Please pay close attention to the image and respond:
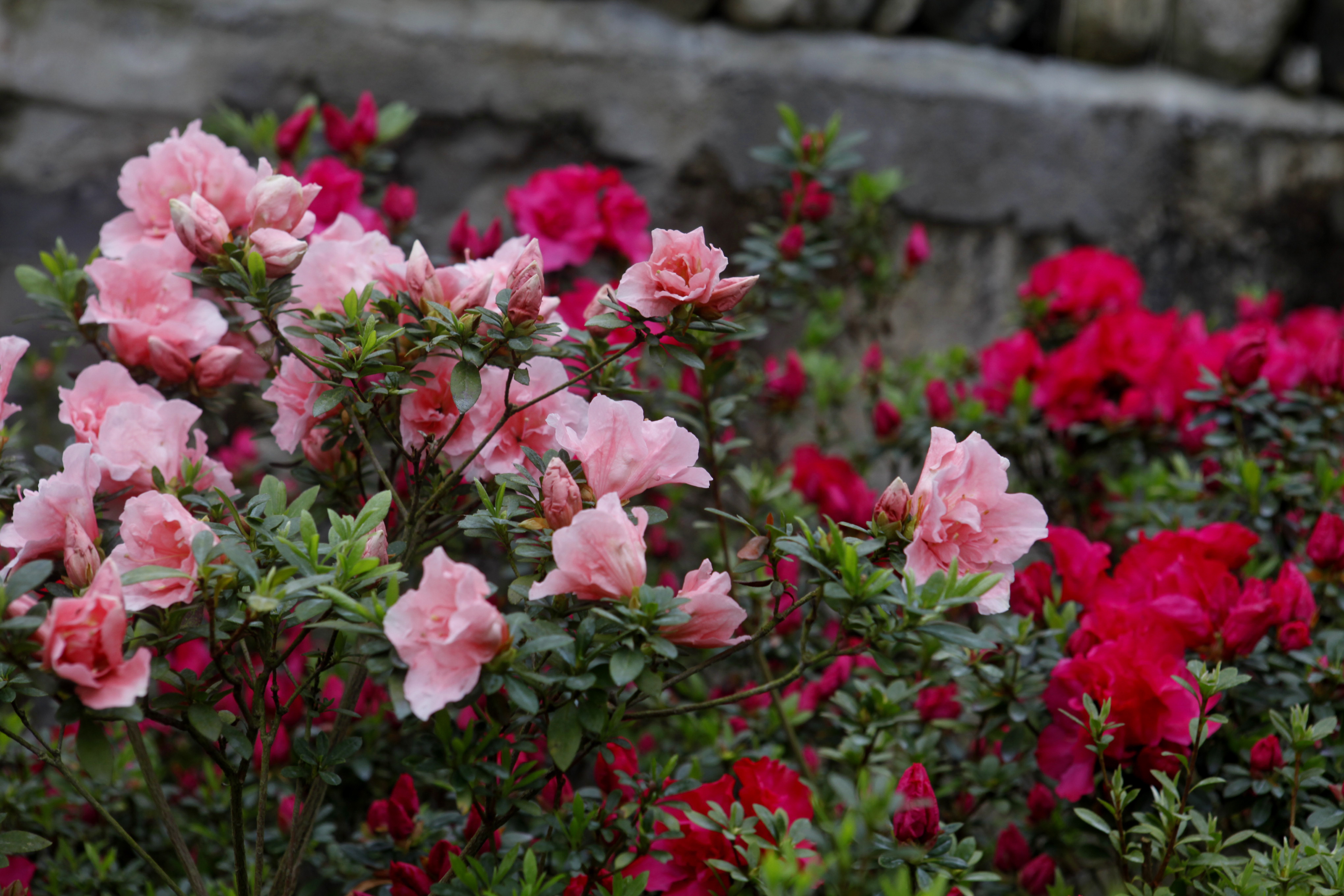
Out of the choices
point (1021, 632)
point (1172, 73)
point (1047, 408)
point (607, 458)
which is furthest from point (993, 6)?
point (607, 458)

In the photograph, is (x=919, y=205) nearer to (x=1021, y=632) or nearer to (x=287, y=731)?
(x=1021, y=632)

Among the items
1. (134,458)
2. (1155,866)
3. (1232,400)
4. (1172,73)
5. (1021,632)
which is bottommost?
(1155,866)

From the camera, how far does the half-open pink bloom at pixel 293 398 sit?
1.07 m

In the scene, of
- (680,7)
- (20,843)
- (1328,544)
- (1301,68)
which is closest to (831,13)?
(680,7)

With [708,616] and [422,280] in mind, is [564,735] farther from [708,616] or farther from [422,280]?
[422,280]

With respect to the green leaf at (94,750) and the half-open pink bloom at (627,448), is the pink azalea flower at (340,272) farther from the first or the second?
the green leaf at (94,750)

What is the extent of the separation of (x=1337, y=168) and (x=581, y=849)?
2688 mm

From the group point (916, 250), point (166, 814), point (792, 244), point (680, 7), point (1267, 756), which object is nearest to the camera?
point (166, 814)

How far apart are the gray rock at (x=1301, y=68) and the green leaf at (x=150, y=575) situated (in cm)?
284

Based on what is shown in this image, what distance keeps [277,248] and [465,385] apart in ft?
0.83

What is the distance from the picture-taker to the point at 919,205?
2.48 meters

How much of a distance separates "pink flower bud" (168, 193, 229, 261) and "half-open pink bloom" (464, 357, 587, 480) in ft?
1.03

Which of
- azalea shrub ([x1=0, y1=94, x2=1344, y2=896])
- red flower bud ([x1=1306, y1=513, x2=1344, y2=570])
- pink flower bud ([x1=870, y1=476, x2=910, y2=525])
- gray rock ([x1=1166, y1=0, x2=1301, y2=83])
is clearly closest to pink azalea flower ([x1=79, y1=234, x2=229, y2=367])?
azalea shrub ([x1=0, y1=94, x2=1344, y2=896])

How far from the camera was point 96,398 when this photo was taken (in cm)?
111
